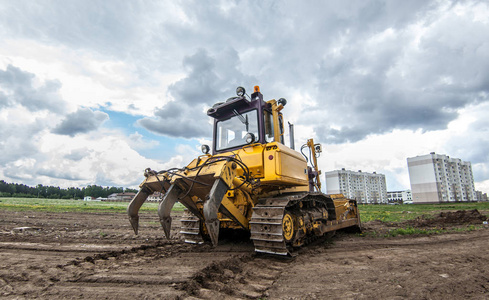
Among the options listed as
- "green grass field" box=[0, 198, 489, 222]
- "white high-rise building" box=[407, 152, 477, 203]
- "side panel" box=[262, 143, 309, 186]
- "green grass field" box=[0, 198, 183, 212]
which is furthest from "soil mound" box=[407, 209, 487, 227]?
"white high-rise building" box=[407, 152, 477, 203]

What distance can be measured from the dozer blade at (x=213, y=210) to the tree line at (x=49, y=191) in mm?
137149

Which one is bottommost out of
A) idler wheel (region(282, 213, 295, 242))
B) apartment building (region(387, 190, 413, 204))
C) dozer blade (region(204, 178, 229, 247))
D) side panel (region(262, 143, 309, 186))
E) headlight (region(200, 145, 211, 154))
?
apartment building (region(387, 190, 413, 204))

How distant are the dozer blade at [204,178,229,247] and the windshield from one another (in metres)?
2.18

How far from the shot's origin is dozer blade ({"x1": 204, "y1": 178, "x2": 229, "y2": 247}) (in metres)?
4.12

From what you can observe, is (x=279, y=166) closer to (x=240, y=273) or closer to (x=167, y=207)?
(x=240, y=273)

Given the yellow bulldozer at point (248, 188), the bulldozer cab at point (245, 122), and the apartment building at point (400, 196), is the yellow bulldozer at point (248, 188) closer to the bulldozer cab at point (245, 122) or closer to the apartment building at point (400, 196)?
the bulldozer cab at point (245, 122)

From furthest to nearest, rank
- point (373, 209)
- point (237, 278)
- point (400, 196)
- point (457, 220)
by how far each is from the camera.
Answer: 1. point (400, 196)
2. point (373, 209)
3. point (457, 220)
4. point (237, 278)

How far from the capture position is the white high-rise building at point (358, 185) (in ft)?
291

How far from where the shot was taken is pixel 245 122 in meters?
6.72

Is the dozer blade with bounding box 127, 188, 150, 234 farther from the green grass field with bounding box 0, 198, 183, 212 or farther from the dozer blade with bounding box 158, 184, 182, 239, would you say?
the green grass field with bounding box 0, 198, 183, 212

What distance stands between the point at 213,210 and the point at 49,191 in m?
151

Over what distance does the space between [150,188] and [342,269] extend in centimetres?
416

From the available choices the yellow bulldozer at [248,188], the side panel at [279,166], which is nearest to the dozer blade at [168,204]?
the yellow bulldozer at [248,188]

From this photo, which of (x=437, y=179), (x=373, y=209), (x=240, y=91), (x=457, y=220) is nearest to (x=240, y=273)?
(x=240, y=91)
